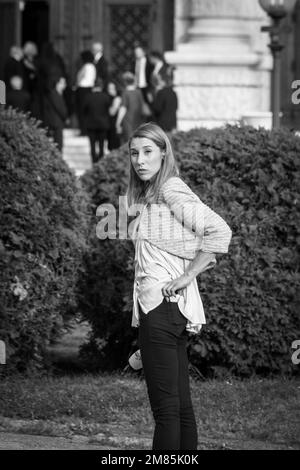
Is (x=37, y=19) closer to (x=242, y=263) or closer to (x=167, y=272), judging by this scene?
(x=242, y=263)

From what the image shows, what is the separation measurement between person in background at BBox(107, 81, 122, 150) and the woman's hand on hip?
17.5m

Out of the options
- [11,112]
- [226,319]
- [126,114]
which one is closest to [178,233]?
[226,319]

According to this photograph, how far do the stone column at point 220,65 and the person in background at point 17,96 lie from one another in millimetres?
2775

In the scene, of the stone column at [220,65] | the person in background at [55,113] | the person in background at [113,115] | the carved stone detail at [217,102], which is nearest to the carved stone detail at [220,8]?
the stone column at [220,65]

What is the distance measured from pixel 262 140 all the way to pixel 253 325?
4.16ft

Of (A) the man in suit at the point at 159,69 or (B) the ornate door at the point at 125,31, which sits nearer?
(A) the man in suit at the point at 159,69

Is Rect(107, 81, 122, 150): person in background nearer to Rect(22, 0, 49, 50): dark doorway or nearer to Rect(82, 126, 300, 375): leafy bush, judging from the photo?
Rect(22, 0, 49, 50): dark doorway

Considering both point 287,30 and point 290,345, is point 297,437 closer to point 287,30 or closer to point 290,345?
point 290,345

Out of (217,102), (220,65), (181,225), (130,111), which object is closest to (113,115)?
(130,111)

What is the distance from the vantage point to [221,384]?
8227mm

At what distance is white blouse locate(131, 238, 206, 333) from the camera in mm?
5781

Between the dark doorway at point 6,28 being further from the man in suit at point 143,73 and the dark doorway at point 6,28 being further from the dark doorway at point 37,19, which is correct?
the man in suit at point 143,73

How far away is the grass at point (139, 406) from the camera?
7.16 meters

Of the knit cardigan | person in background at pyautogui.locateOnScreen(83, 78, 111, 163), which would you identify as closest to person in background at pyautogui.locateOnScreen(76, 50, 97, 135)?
person in background at pyautogui.locateOnScreen(83, 78, 111, 163)
